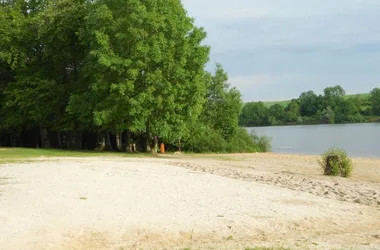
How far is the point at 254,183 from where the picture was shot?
15648mm

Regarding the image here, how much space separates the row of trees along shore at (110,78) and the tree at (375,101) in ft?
249

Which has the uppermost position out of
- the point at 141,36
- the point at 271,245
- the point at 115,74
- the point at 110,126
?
the point at 141,36

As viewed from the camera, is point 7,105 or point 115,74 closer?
point 115,74

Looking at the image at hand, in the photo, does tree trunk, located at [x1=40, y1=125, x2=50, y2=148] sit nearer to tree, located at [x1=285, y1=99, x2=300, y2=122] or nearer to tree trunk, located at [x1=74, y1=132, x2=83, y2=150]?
tree trunk, located at [x1=74, y1=132, x2=83, y2=150]

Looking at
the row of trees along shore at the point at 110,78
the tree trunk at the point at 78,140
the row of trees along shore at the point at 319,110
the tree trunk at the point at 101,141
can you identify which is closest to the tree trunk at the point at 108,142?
the row of trees along shore at the point at 110,78

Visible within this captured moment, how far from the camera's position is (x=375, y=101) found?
113 metres

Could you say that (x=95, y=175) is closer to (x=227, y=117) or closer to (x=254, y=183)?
(x=254, y=183)

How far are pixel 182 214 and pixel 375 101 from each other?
366 ft

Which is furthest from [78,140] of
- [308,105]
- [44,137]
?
[308,105]

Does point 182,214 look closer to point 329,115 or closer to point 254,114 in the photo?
point 329,115

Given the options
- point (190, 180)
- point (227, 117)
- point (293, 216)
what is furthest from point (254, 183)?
point (227, 117)

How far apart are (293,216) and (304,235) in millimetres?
1280

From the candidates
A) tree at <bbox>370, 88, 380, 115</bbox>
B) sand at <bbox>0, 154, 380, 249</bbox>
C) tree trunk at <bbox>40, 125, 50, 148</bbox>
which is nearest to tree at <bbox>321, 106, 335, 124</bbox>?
tree at <bbox>370, 88, 380, 115</bbox>

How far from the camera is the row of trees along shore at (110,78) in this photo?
29.6 meters
